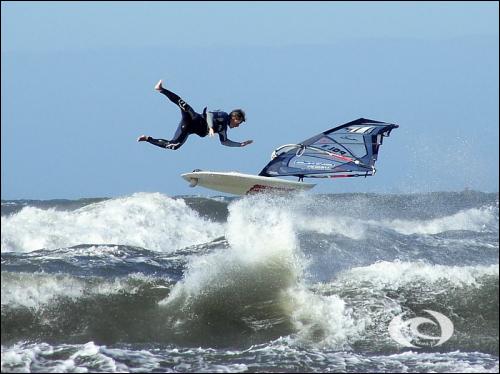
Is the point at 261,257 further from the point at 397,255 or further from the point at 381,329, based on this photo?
the point at 397,255

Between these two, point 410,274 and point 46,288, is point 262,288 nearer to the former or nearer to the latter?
point 410,274

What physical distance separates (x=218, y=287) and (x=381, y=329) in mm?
2011

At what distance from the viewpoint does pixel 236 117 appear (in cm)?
1136

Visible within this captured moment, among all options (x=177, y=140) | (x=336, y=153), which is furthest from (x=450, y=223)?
(x=177, y=140)

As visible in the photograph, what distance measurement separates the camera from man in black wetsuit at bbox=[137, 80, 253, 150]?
37.1ft

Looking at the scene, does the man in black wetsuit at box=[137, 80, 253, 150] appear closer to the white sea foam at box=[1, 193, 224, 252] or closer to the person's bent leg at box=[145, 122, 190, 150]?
the person's bent leg at box=[145, 122, 190, 150]

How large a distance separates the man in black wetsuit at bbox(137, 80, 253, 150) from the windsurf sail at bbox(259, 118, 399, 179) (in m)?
1.04

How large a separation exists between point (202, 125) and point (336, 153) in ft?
7.59

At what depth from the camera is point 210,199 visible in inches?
779

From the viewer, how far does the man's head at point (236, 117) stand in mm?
11344

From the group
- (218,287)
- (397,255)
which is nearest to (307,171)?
(397,255)

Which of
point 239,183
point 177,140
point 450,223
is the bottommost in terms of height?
point 450,223

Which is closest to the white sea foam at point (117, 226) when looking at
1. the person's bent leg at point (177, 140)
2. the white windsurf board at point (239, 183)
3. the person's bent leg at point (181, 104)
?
the white windsurf board at point (239, 183)

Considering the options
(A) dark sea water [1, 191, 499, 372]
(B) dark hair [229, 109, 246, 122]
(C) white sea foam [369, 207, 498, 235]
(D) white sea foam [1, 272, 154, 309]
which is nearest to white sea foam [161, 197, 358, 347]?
(A) dark sea water [1, 191, 499, 372]
